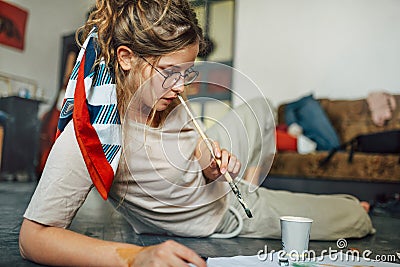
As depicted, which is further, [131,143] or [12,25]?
[12,25]

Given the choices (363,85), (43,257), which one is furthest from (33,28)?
(43,257)

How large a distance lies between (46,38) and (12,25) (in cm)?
31

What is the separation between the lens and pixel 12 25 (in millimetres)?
3361

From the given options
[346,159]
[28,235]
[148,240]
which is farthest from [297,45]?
[28,235]

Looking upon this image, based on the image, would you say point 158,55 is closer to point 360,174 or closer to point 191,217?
point 191,217

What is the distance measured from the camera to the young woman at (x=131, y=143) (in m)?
0.70

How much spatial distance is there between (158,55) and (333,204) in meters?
0.75

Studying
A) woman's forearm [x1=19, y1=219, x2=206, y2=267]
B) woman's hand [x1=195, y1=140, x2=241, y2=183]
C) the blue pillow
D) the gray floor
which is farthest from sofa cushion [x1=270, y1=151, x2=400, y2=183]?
woman's forearm [x1=19, y1=219, x2=206, y2=267]

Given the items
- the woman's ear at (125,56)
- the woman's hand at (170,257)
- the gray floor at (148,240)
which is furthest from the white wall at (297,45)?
the woman's hand at (170,257)

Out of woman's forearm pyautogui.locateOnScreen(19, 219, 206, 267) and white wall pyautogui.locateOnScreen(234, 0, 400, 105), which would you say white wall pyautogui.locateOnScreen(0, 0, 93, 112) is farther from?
woman's forearm pyautogui.locateOnScreen(19, 219, 206, 267)

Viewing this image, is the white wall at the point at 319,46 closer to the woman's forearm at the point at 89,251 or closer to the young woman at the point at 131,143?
the young woman at the point at 131,143

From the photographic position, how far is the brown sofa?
2293 millimetres

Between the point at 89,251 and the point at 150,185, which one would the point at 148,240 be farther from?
the point at 89,251

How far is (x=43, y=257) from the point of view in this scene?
0.71 m
